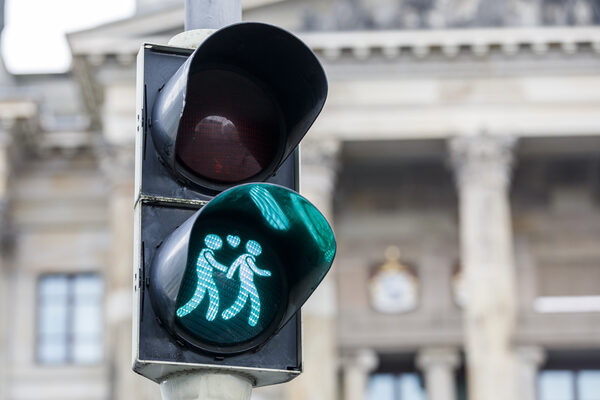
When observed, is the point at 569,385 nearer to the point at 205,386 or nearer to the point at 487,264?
the point at 487,264

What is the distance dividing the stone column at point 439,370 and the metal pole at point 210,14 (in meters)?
33.8

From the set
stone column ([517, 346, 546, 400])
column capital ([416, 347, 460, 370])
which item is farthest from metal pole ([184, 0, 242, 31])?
column capital ([416, 347, 460, 370])

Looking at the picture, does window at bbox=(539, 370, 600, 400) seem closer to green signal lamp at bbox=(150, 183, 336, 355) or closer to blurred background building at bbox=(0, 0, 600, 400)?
blurred background building at bbox=(0, 0, 600, 400)

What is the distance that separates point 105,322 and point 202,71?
35908 millimetres

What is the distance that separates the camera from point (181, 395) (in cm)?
425

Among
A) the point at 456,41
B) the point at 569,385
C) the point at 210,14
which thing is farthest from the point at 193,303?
the point at 569,385

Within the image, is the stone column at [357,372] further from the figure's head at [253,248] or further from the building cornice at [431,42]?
the figure's head at [253,248]

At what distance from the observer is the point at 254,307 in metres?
4.24

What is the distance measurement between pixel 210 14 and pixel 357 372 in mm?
34329

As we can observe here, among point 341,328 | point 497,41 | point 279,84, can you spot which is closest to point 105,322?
point 341,328

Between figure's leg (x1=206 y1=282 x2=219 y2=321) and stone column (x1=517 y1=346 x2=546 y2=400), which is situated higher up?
stone column (x1=517 y1=346 x2=546 y2=400)

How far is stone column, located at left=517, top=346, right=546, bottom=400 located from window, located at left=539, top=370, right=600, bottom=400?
1.65 meters

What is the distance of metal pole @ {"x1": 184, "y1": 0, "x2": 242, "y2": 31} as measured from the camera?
4.89 metres

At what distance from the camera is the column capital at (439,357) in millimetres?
38781
